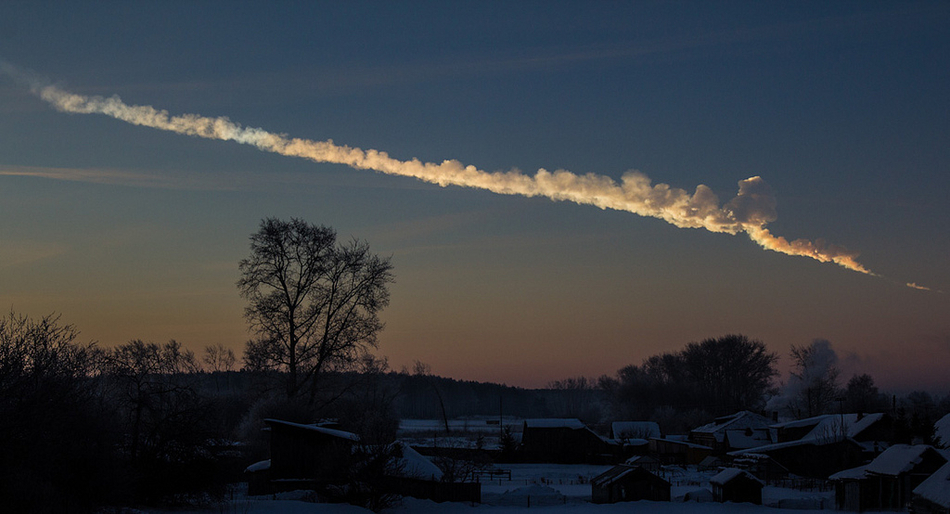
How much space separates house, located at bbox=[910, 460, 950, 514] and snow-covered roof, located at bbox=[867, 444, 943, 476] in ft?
23.9

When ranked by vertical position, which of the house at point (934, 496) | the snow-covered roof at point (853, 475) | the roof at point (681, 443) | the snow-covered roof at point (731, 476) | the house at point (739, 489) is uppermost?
the house at point (934, 496)

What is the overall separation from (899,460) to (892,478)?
44.7 inches

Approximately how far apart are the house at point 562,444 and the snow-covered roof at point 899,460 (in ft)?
110

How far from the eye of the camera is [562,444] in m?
71.6

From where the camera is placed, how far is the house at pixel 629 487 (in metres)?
40.2

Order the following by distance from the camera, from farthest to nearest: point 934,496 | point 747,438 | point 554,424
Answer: point 747,438
point 554,424
point 934,496

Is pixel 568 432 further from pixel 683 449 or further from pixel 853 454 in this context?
pixel 853 454

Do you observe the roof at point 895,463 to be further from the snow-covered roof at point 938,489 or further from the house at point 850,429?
the house at point 850,429

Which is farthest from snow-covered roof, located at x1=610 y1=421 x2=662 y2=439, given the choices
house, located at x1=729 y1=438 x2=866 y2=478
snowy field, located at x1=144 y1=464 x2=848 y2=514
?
snowy field, located at x1=144 y1=464 x2=848 y2=514

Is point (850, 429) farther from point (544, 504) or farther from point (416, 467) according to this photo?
point (416, 467)

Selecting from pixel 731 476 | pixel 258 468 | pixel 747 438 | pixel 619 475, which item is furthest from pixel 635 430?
pixel 258 468

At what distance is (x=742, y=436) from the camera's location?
7488cm

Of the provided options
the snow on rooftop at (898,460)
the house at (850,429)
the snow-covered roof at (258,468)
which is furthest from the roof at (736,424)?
the snow-covered roof at (258,468)

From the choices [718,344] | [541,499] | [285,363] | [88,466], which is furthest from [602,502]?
[718,344]
